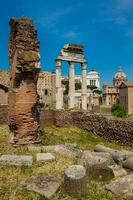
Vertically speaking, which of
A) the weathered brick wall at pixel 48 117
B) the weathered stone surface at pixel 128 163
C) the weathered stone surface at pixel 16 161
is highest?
the weathered brick wall at pixel 48 117

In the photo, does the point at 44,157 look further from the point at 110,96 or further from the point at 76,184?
the point at 110,96

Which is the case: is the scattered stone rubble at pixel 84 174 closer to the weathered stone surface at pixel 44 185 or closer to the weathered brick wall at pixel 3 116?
the weathered stone surface at pixel 44 185

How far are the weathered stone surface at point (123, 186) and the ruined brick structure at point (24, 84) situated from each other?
176 inches

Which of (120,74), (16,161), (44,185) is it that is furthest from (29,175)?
(120,74)

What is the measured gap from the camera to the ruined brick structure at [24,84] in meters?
11.3

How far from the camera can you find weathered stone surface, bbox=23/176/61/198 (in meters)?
6.78

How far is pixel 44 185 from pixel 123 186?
1.74 meters

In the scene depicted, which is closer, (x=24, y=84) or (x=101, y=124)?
(x=24, y=84)

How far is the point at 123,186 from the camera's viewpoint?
7.32 meters

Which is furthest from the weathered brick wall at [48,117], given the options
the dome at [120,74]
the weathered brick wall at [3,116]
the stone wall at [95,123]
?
the dome at [120,74]

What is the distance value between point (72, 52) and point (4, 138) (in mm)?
33257

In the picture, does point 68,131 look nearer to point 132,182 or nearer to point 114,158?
point 114,158

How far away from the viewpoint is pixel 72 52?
147 ft

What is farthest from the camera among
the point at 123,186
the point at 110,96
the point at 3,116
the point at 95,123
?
the point at 110,96
